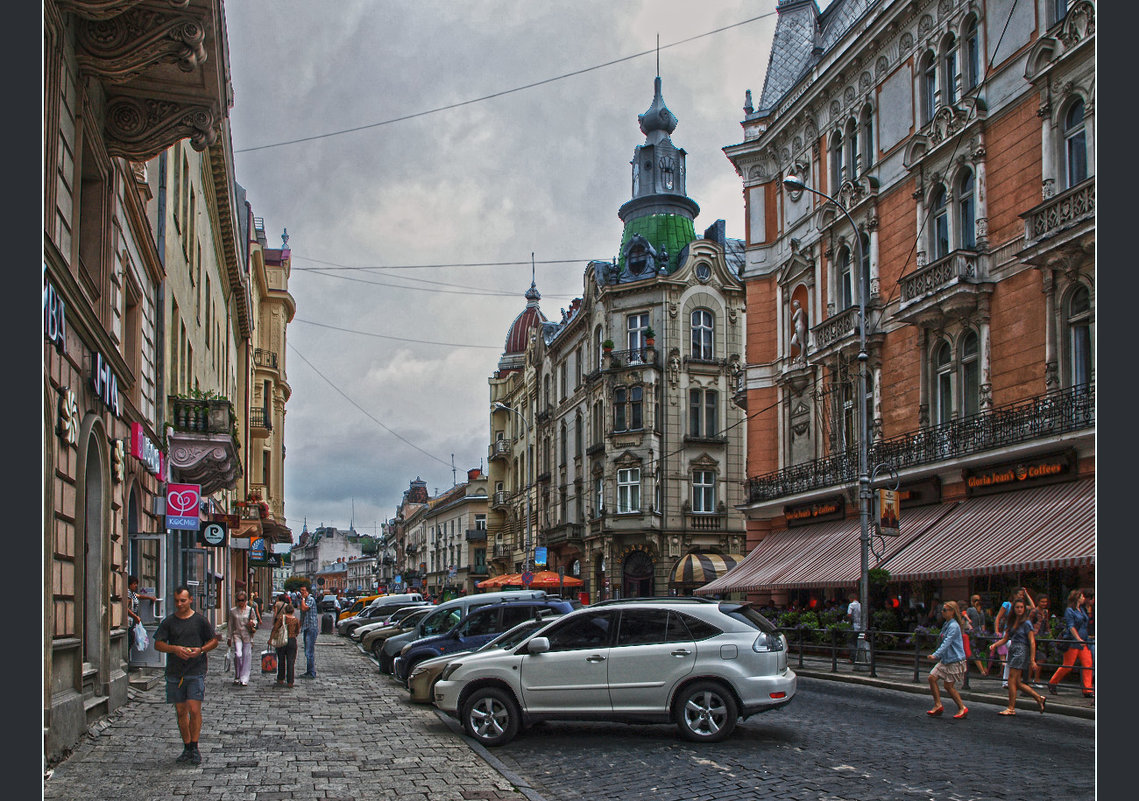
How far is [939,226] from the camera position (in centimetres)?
2875

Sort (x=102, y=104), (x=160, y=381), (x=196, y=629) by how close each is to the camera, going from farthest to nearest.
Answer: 1. (x=160, y=381)
2. (x=102, y=104)
3. (x=196, y=629)

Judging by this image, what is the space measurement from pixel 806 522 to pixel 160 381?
2019cm

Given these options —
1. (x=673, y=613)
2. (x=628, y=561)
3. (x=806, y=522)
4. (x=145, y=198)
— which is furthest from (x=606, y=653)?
(x=628, y=561)

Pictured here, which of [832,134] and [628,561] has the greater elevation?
[832,134]

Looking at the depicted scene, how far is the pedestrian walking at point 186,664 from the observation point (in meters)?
11.1

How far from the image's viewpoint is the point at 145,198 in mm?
19250

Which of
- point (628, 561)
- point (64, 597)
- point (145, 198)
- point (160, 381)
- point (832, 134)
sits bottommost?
point (628, 561)

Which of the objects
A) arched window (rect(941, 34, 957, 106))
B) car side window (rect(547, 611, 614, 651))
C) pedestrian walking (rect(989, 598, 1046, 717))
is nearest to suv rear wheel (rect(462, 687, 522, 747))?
car side window (rect(547, 611, 614, 651))

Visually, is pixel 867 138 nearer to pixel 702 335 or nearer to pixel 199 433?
pixel 199 433

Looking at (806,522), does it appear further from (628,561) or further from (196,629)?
(196,629)

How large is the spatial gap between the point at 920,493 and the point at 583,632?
674 inches

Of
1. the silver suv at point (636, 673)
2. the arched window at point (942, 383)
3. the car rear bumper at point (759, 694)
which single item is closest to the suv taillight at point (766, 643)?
the silver suv at point (636, 673)

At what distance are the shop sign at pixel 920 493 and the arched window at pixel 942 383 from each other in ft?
5.22

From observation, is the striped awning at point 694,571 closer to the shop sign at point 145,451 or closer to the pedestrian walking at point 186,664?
the shop sign at point 145,451
